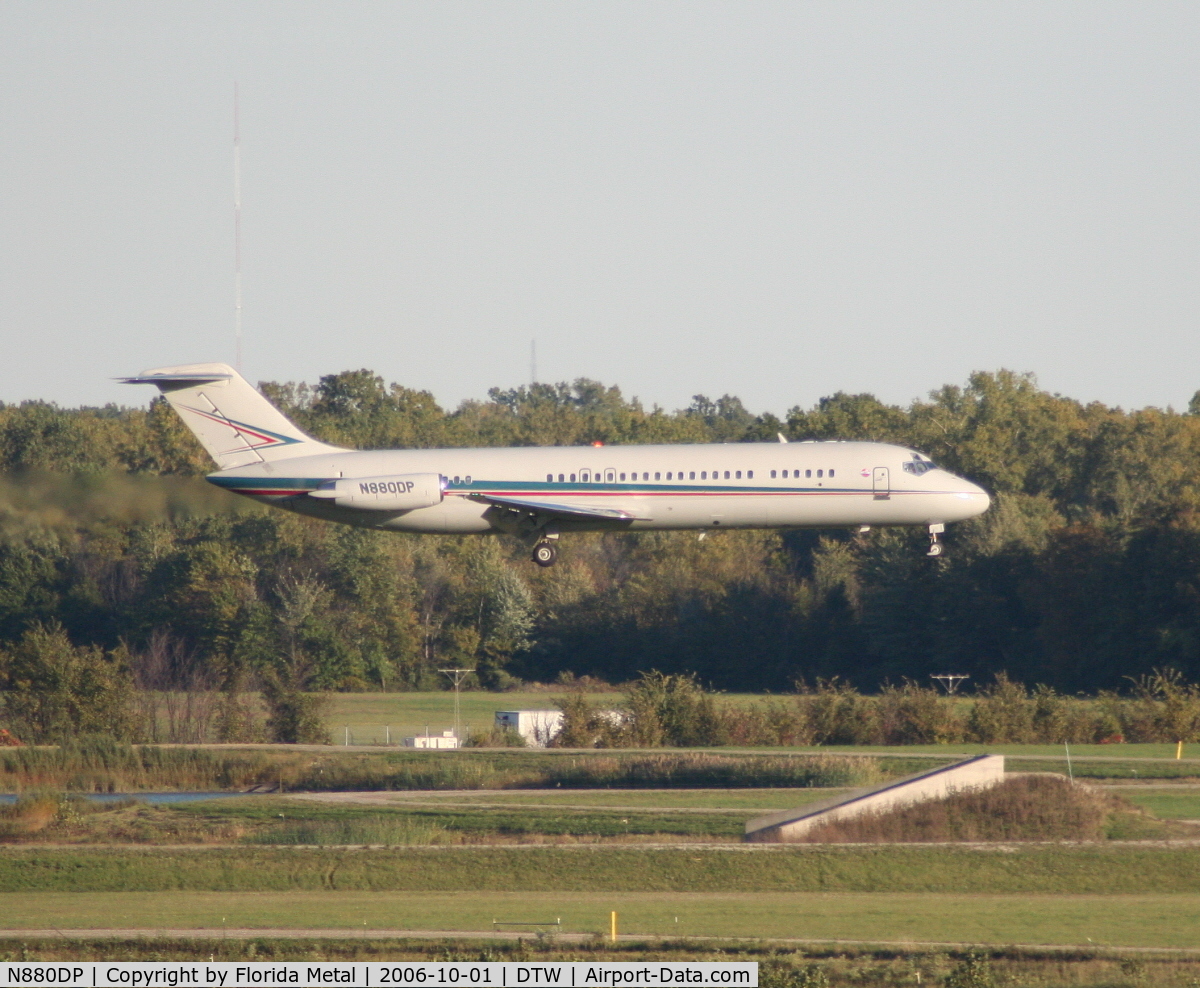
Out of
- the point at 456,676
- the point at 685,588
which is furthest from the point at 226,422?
the point at 685,588

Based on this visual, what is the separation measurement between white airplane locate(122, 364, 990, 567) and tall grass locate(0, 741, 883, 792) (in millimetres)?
9815

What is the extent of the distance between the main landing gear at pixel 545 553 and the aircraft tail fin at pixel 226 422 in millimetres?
6543

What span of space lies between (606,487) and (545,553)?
293 centimetres

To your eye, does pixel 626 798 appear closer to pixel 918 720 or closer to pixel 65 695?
pixel 918 720

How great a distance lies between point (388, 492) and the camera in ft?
151

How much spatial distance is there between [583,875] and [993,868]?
8881 mm

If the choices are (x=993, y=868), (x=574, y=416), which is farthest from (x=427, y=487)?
(x=574, y=416)

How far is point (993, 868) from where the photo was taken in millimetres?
36281

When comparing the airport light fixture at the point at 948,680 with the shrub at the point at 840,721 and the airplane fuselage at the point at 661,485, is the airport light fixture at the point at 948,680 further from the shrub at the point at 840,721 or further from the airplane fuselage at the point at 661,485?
the airplane fuselage at the point at 661,485

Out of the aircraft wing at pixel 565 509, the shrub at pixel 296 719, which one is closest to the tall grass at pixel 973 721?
the shrub at pixel 296 719

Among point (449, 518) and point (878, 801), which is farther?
point (449, 518)

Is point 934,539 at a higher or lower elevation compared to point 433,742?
higher

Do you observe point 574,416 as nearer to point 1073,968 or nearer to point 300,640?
point 300,640
